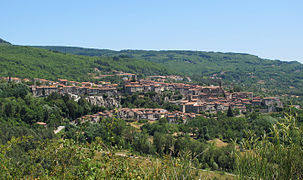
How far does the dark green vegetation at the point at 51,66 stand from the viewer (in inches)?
2992

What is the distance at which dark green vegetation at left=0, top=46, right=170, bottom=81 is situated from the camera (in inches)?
2992

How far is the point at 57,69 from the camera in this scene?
89500 millimetres

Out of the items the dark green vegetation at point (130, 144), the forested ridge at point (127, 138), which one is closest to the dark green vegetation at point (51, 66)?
the forested ridge at point (127, 138)

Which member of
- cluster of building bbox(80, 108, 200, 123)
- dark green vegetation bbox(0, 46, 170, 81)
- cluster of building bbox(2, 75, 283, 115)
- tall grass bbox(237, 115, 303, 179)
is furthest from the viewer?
dark green vegetation bbox(0, 46, 170, 81)

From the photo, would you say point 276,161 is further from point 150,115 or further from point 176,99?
point 176,99

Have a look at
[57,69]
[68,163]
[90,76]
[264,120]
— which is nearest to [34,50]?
[57,69]

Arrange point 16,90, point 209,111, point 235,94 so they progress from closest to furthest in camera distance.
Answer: point 16,90, point 209,111, point 235,94

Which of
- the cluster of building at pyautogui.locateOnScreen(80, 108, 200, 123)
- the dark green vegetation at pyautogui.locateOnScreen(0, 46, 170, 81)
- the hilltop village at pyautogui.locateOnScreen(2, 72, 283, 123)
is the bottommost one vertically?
the cluster of building at pyautogui.locateOnScreen(80, 108, 200, 123)

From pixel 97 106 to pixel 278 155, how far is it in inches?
1727

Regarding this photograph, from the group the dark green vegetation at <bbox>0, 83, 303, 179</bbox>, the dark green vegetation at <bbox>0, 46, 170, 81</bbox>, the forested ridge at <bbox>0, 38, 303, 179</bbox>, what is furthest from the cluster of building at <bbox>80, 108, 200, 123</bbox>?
the dark green vegetation at <bbox>0, 46, 170, 81</bbox>

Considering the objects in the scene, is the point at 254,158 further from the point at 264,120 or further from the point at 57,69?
the point at 57,69

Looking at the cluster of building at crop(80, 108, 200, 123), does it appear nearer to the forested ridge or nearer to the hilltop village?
the hilltop village

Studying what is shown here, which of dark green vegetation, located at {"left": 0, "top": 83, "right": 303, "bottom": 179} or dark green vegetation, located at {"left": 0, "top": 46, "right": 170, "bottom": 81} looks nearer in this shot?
dark green vegetation, located at {"left": 0, "top": 83, "right": 303, "bottom": 179}

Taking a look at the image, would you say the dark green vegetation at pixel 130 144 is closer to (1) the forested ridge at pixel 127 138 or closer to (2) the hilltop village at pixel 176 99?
(1) the forested ridge at pixel 127 138
